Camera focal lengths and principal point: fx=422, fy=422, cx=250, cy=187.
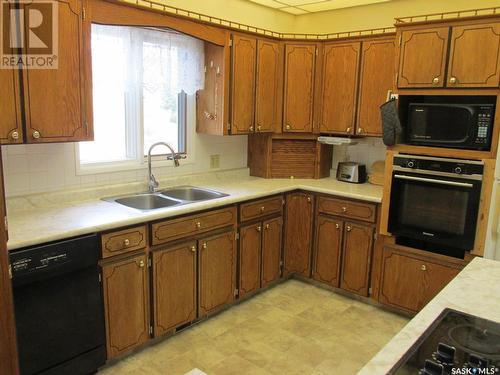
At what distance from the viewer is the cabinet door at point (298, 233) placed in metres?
3.77

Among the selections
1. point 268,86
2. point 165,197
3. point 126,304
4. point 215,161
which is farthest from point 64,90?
point 268,86

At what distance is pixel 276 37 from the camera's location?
12.5ft

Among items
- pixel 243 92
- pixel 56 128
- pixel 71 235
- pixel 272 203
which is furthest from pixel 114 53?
pixel 272 203

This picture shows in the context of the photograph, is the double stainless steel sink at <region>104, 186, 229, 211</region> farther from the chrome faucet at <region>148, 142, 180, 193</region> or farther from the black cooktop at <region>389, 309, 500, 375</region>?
the black cooktop at <region>389, 309, 500, 375</region>

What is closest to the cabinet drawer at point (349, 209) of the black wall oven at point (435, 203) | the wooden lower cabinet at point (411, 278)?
the black wall oven at point (435, 203)

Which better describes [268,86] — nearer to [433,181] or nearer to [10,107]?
[433,181]

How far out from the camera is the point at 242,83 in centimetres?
359

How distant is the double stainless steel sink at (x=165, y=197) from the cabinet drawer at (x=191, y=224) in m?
0.15

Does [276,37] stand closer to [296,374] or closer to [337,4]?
[337,4]

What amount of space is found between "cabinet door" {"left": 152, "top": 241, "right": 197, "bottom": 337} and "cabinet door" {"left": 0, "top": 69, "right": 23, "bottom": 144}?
1.07 m

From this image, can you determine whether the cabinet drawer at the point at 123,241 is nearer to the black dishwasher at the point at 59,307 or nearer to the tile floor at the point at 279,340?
the black dishwasher at the point at 59,307

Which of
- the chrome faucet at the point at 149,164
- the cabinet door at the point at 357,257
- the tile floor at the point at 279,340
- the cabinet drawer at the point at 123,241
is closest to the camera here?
the cabinet drawer at the point at 123,241

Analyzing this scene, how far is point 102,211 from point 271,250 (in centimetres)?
157

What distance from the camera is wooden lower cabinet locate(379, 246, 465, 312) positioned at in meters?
3.12
